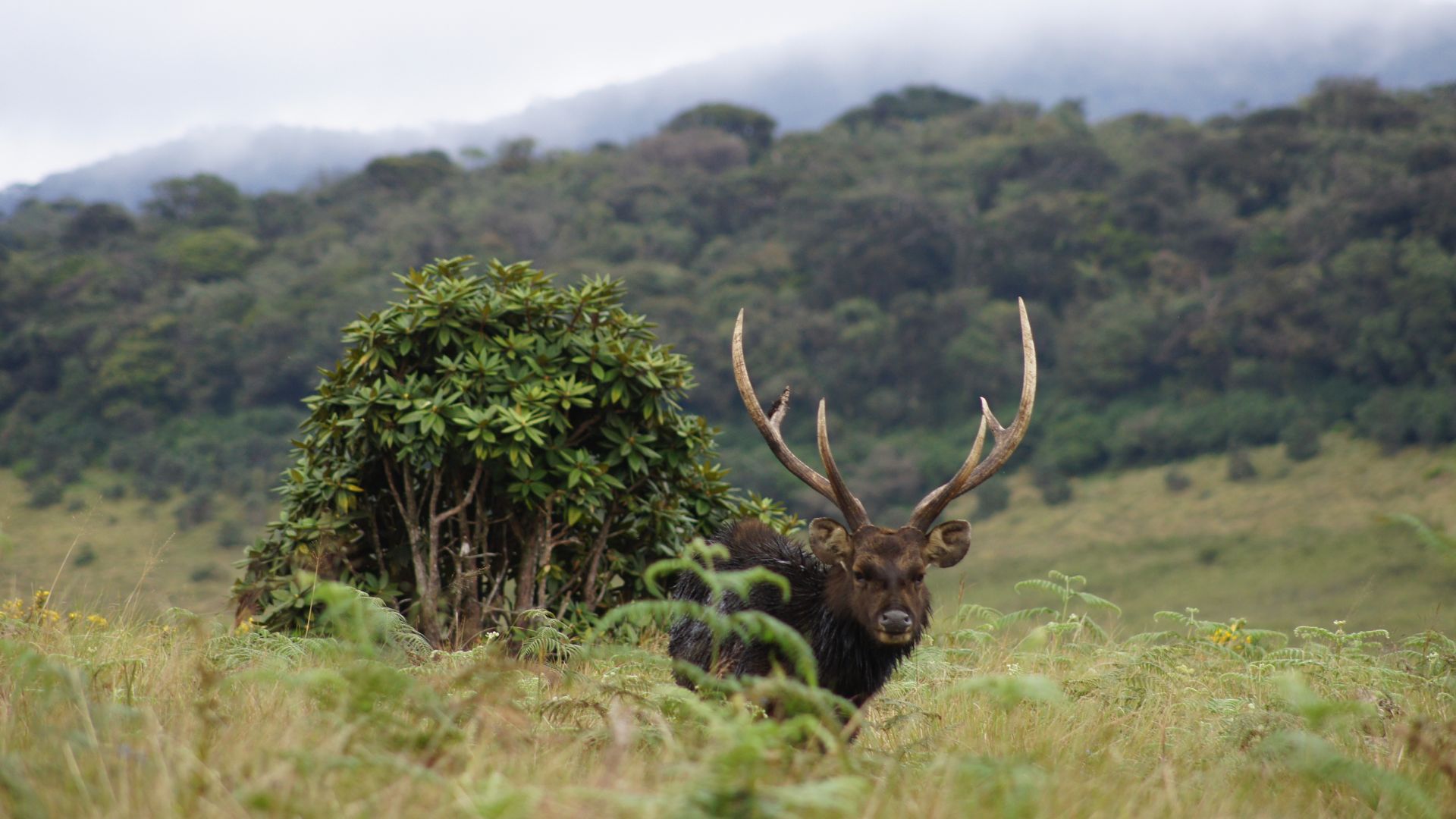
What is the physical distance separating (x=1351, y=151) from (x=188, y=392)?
45.7 meters

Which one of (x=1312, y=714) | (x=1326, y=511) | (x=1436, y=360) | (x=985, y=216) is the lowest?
(x=1326, y=511)

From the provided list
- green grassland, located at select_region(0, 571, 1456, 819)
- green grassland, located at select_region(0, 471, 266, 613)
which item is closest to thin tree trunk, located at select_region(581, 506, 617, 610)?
green grassland, located at select_region(0, 571, 1456, 819)

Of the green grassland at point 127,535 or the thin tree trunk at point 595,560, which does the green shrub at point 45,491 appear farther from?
the thin tree trunk at point 595,560

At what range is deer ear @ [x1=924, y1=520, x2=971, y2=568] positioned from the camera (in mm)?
5238

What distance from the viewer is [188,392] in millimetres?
47781

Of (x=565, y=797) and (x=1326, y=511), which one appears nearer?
(x=565, y=797)

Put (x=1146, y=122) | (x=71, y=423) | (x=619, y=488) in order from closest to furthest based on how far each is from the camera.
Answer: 1. (x=619, y=488)
2. (x=71, y=423)
3. (x=1146, y=122)

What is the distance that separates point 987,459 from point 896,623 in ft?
3.04

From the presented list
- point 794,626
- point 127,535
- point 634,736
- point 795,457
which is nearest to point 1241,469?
point 127,535

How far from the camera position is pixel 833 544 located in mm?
5125

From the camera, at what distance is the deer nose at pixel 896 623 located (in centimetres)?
467

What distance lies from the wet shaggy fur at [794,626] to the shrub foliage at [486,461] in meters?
1.24

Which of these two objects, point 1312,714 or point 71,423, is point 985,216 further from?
point 1312,714

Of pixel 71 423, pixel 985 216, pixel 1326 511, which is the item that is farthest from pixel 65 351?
pixel 1326 511
